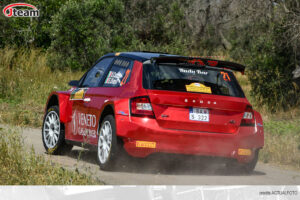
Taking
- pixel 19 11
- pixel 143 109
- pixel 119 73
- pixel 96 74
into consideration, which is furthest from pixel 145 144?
pixel 19 11

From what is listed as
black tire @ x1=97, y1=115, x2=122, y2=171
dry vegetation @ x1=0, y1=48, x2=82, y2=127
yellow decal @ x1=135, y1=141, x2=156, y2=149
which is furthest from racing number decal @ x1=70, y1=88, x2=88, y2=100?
dry vegetation @ x1=0, y1=48, x2=82, y2=127

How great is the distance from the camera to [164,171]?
912 centimetres

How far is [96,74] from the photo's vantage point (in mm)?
10125

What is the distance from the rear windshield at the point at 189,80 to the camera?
8586mm

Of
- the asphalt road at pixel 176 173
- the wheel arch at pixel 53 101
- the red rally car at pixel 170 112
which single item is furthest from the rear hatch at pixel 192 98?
the wheel arch at pixel 53 101

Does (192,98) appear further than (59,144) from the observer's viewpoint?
No

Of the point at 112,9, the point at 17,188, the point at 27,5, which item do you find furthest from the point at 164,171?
the point at 27,5

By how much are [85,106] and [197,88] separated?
77.7 inches

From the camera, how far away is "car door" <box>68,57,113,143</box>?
949 centimetres

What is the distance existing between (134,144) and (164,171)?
1032mm

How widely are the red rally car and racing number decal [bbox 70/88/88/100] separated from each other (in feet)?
1.24

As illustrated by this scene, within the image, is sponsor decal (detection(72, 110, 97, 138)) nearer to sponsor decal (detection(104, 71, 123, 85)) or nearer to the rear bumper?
sponsor decal (detection(104, 71, 123, 85))

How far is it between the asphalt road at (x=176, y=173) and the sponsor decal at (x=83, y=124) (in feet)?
1.53

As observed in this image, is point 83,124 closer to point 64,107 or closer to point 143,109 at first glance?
point 64,107
